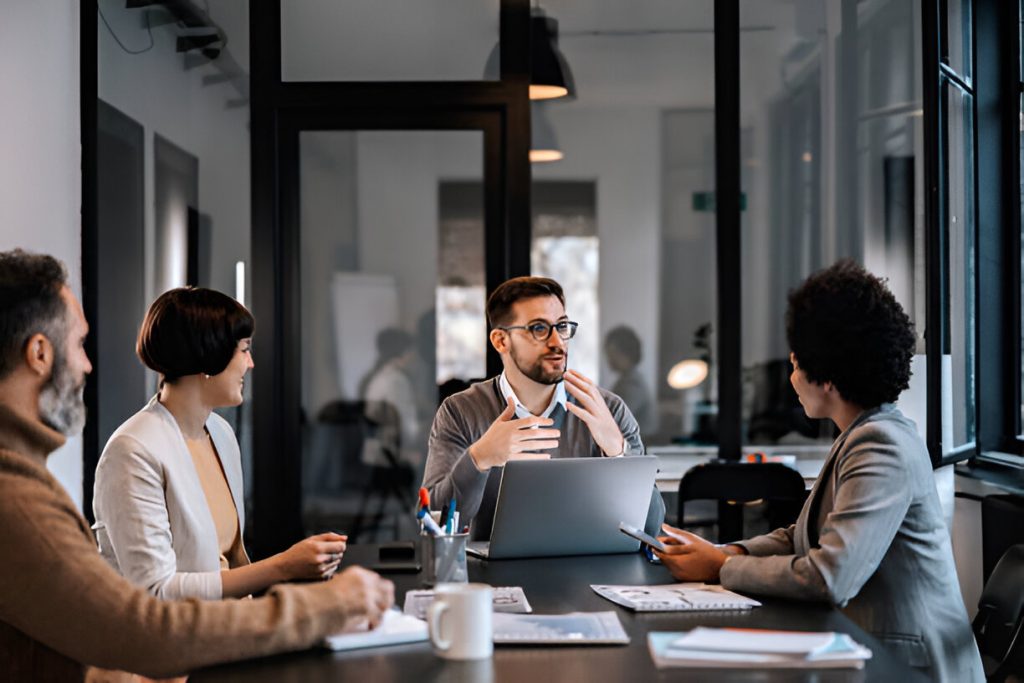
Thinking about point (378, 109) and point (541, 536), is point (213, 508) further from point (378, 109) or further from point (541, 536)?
point (378, 109)

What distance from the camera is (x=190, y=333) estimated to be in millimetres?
2438

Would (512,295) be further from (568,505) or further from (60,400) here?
(60,400)

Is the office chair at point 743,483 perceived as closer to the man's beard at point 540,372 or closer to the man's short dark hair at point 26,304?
the man's beard at point 540,372

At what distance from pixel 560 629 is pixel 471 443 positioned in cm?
141

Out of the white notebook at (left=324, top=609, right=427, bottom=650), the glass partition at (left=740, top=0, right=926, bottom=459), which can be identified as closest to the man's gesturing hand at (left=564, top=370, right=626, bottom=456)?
the white notebook at (left=324, top=609, right=427, bottom=650)

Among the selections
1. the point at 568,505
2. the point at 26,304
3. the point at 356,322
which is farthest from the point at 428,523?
the point at 356,322

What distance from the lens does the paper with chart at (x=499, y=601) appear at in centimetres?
204

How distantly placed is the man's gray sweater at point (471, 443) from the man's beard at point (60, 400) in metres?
1.23

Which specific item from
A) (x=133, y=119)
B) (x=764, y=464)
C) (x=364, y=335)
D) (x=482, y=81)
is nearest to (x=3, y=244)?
(x=133, y=119)

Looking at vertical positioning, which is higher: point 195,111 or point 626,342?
point 195,111

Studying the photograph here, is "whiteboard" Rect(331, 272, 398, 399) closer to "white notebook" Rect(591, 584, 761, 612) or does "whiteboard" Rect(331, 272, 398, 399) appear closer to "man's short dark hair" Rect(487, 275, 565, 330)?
"man's short dark hair" Rect(487, 275, 565, 330)

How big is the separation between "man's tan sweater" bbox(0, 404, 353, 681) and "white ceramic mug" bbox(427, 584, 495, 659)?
181mm

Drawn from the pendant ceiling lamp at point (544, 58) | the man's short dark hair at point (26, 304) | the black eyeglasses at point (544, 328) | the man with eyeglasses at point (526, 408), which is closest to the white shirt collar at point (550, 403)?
the man with eyeglasses at point (526, 408)

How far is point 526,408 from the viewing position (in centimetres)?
330
